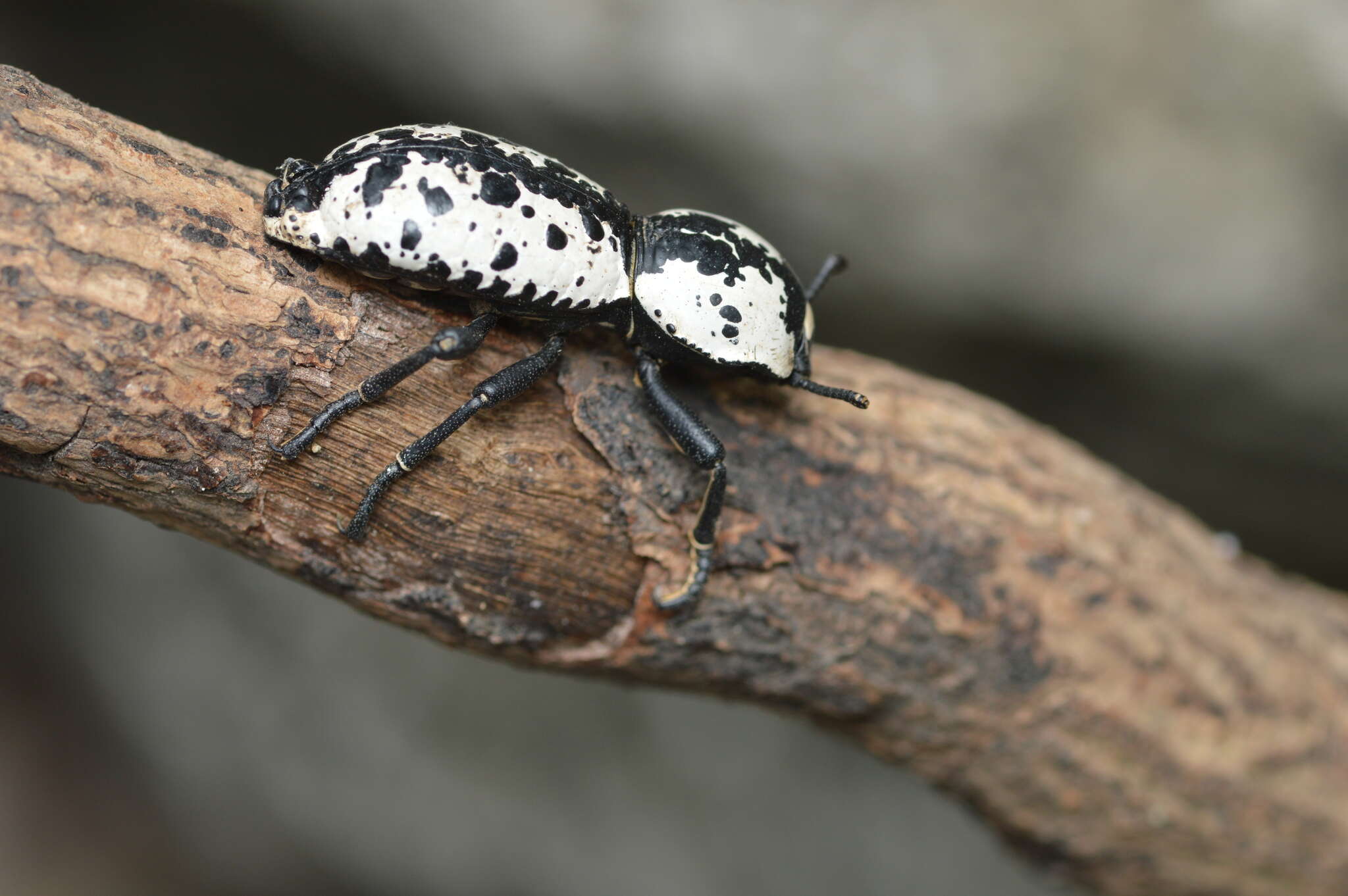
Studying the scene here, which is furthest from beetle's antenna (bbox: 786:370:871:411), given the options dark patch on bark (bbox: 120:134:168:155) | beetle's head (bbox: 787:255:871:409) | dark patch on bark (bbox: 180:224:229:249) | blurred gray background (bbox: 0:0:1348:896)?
blurred gray background (bbox: 0:0:1348:896)

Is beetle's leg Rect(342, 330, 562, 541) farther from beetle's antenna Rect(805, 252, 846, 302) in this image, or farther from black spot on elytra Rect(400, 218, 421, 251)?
beetle's antenna Rect(805, 252, 846, 302)

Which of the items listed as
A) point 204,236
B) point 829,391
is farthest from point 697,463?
point 204,236

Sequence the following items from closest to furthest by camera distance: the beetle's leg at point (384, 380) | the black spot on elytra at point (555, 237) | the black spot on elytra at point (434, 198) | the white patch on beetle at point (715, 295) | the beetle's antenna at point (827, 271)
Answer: the beetle's leg at point (384, 380), the black spot on elytra at point (434, 198), the black spot on elytra at point (555, 237), the white patch on beetle at point (715, 295), the beetle's antenna at point (827, 271)

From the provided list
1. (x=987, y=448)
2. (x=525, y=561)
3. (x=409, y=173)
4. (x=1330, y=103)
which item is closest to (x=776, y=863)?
(x=987, y=448)

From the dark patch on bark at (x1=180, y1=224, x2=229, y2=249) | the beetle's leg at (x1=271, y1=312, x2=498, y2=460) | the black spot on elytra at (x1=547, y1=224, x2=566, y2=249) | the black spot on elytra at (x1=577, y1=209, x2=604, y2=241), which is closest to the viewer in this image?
the dark patch on bark at (x1=180, y1=224, x2=229, y2=249)

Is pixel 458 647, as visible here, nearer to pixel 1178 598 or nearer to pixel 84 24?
pixel 1178 598

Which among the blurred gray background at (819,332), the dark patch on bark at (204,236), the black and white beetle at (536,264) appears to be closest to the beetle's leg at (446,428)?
the black and white beetle at (536,264)

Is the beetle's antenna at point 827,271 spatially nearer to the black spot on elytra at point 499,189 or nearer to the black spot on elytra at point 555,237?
the black spot on elytra at point 555,237
